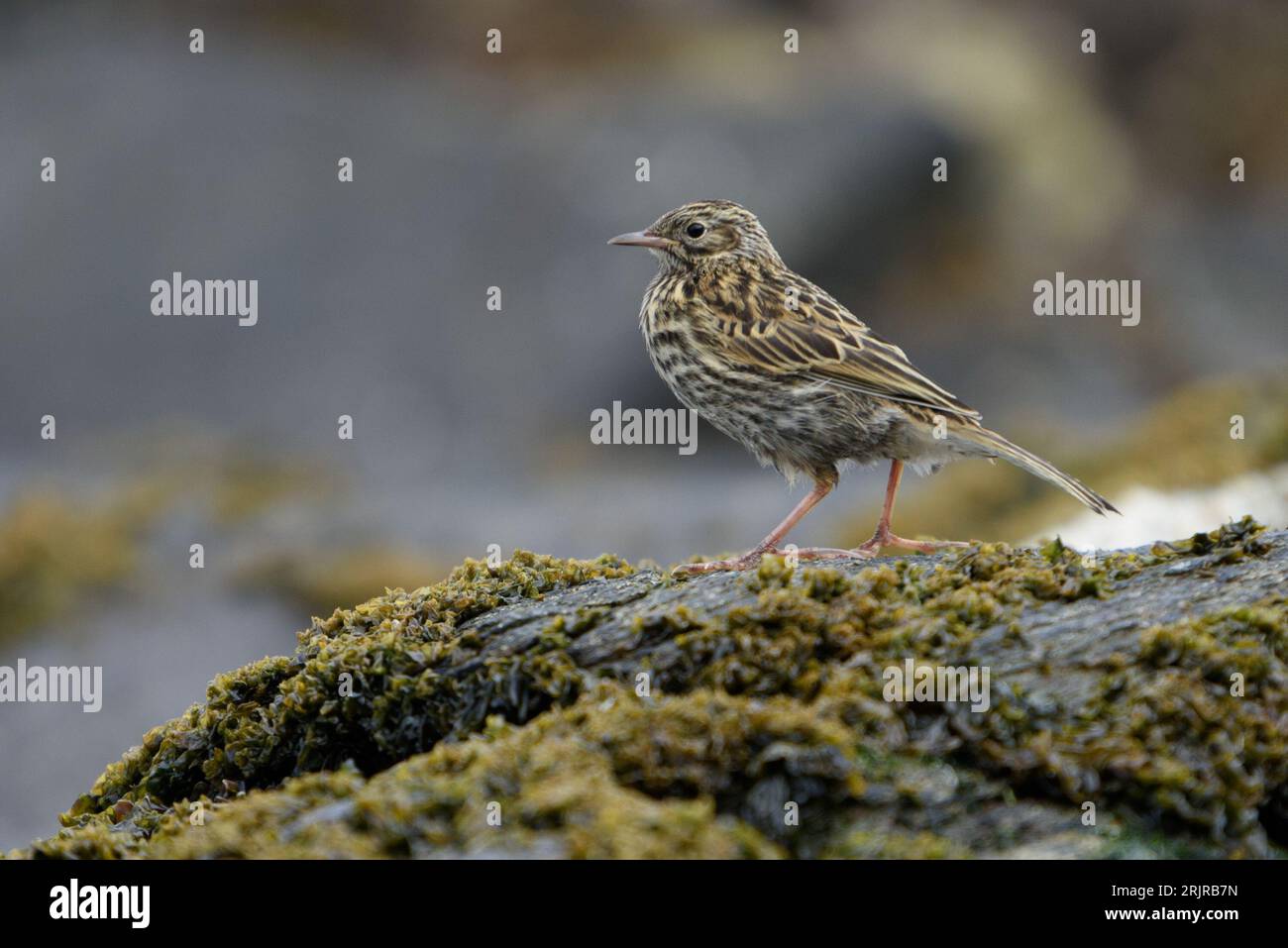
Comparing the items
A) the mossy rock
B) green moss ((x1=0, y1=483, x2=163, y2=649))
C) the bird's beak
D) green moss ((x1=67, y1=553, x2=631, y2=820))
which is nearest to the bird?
the bird's beak

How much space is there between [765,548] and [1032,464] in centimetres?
159

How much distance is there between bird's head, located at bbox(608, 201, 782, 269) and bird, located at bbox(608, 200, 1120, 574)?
38cm

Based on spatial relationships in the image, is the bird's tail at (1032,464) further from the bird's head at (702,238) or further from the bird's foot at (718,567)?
the bird's head at (702,238)

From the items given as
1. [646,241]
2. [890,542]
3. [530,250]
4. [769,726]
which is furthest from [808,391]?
[530,250]

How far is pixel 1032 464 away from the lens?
284 inches

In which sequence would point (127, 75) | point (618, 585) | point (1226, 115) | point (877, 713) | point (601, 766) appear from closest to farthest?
point (601, 766), point (877, 713), point (618, 585), point (127, 75), point (1226, 115)

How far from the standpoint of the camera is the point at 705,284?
867 cm

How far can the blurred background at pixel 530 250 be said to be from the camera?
1758 centimetres

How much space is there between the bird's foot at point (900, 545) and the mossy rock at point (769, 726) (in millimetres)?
529

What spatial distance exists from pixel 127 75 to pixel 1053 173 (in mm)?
16497

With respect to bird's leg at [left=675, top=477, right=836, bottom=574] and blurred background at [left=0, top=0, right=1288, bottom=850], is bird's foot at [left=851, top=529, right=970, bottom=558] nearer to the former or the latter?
bird's leg at [left=675, top=477, right=836, bottom=574]

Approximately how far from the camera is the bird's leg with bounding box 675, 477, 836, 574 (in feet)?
21.4

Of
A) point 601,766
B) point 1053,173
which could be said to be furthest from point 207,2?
point 601,766

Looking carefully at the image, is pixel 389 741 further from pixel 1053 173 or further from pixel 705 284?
pixel 1053 173
